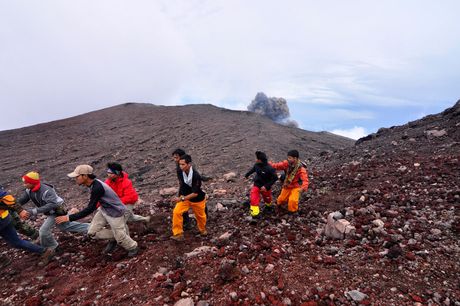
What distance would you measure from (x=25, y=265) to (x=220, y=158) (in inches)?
414

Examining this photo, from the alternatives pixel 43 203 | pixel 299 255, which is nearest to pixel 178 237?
pixel 299 255

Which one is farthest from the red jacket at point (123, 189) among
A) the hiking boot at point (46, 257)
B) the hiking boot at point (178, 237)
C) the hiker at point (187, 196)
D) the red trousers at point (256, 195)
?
the red trousers at point (256, 195)

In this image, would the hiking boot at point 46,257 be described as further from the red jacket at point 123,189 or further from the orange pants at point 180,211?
the orange pants at point 180,211

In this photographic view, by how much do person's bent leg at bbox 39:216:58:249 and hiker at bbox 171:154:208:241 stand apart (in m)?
2.30

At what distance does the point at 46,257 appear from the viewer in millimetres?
5668

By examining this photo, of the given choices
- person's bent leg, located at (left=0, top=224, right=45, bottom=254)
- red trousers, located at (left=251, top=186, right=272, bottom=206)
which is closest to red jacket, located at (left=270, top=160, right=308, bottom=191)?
red trousers, located at (left=251, top=186, right=272, bottom=206)

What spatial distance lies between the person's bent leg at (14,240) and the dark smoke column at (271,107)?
45.8 metres

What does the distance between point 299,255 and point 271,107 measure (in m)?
46.5

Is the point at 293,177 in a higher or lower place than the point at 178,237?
higher

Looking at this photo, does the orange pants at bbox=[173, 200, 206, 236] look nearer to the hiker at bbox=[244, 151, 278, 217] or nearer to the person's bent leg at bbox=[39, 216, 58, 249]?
the hiker at bbox=[244, 151, 278, 217]

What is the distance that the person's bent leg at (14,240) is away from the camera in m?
5.54

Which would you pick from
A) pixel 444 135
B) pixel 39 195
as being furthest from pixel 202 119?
pixel 39 195

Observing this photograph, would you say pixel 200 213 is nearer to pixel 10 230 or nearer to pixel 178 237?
pixel 178 237

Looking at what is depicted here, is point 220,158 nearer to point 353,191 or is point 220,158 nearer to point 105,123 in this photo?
point 353,191
